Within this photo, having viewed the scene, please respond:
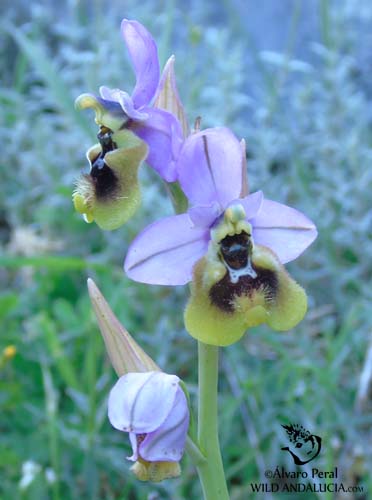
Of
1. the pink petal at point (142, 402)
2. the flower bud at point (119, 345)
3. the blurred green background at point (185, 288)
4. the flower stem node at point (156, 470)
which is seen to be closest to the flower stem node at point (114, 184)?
the flower bud at point (119, 345)

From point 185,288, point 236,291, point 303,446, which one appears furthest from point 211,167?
point 185,288

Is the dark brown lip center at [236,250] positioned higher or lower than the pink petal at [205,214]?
lower

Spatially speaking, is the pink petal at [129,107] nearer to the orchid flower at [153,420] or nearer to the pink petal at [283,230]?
the pink petal at [283,230]

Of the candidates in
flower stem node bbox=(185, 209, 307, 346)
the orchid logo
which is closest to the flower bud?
flower stem node bbox=(185, 209, 307, 346)

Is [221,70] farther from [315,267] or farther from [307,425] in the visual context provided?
[307,425]

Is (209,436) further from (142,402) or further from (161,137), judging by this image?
(161,137)
